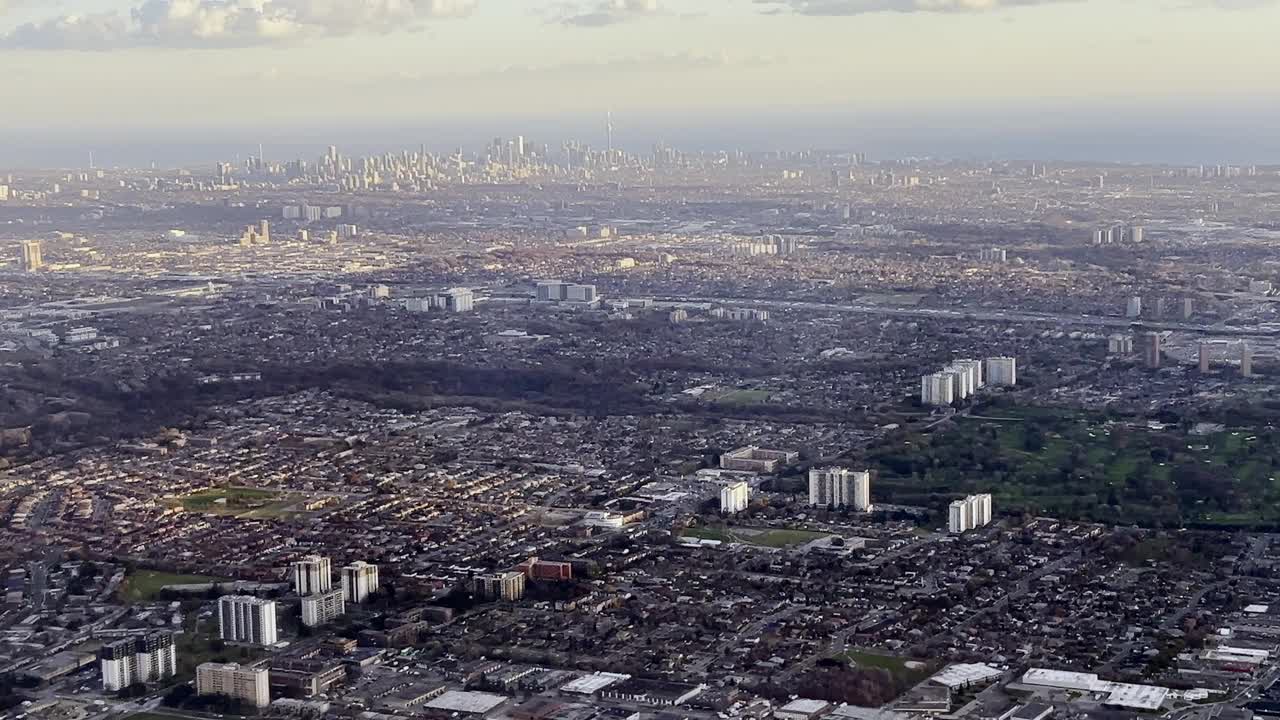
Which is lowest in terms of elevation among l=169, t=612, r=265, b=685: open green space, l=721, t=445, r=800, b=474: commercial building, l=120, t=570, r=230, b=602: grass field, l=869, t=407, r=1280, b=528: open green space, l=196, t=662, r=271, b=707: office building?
l=869, t=407, r=1280, b=528: open green space

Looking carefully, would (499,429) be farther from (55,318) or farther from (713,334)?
(55,318)

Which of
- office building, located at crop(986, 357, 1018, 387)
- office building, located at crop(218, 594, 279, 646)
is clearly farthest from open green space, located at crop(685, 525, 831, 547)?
office building, located at crop(986, 357, 1018, 387)

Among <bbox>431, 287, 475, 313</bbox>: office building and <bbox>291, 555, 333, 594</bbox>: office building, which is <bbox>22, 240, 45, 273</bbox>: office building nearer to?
<bbox>431, 287, 475, 313</bbox>: office building

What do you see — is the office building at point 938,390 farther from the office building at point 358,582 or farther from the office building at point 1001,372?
the office building at point 358,582

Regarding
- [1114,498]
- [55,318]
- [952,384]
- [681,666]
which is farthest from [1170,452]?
[55,318]

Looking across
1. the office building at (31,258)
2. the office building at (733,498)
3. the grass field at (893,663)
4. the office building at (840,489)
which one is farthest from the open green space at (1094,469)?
the office building at (31,258)

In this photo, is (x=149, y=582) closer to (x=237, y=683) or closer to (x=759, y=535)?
(x=237, y=683)

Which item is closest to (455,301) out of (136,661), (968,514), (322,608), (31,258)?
(31,258)
